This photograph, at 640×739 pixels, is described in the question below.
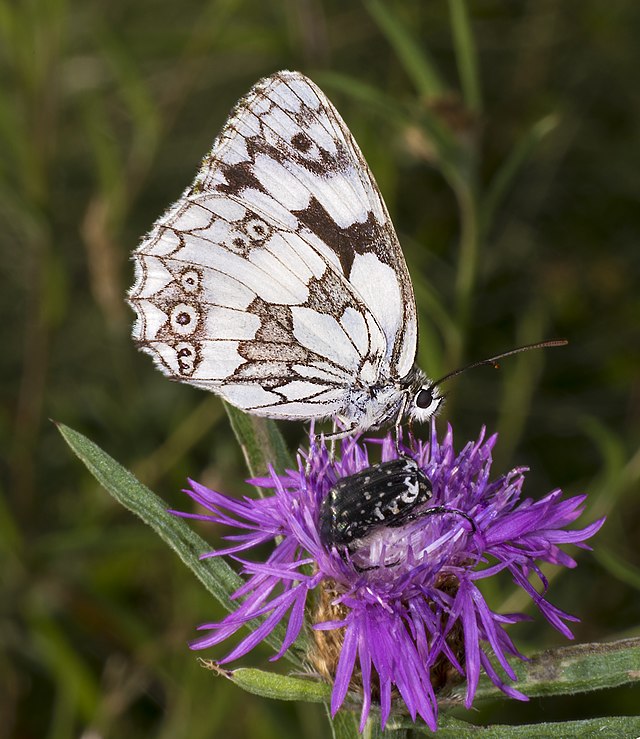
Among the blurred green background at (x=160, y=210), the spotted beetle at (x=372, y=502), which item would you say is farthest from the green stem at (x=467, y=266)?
the spotted beetle at (x=372, y=502)

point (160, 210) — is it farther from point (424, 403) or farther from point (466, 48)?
point (424, 403)

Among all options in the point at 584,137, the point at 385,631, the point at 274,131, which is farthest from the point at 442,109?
the point at 584,137

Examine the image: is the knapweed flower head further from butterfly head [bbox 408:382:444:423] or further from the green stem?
the green stem

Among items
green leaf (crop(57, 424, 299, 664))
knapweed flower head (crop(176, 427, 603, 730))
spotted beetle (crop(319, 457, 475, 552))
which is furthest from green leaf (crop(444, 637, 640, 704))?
green leaf (crop(57, 424, 299, 664))

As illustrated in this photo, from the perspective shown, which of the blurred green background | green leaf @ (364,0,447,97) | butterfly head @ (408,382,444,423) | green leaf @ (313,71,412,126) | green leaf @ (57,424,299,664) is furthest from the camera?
the blurred green background

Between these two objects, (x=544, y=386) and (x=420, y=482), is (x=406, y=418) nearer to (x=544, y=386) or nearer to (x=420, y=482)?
(x=420, y=482)

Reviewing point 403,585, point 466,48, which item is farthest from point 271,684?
point 466,48
